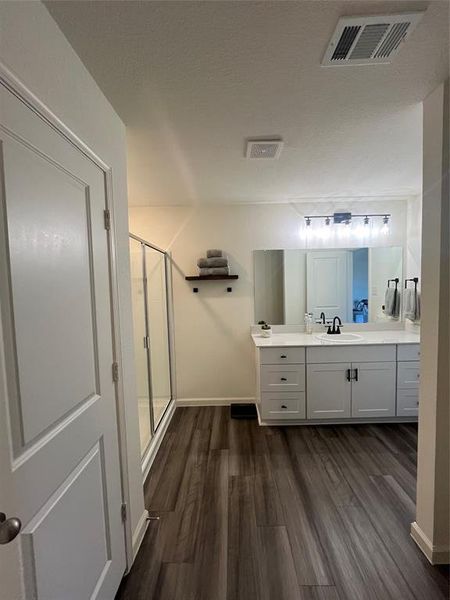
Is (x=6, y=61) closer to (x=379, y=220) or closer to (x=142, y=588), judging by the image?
(x=142, y=588)

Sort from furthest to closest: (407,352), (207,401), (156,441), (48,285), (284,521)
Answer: (207,401)
(407,352)
(156,441)
(284,521)
(48,285)

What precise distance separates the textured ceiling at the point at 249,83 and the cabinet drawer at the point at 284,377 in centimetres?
185

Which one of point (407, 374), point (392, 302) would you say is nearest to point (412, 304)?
point (392, 302)

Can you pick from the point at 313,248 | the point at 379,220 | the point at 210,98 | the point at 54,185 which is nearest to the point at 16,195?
the point at 54,185

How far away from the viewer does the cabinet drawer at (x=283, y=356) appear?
291 centimetres

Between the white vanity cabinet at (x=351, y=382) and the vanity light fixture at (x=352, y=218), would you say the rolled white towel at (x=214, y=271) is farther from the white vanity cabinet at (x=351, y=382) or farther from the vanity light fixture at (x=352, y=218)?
the white vanity cabinet at (x=351, y=382)

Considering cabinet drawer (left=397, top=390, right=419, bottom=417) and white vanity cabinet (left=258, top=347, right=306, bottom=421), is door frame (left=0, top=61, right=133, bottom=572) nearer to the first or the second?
white vanity cabinet (left=258, top=347, right=306, bottom=421)

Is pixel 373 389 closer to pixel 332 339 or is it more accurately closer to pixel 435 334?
pixel 332 339

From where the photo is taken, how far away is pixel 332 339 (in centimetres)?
312

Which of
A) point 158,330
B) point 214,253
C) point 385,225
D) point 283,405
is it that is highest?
point 385,225

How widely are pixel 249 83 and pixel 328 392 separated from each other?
2.68 meters

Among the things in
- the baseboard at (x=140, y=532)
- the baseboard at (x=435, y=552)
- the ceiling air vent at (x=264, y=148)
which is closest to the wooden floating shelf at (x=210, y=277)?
the ceiling air vent at (x=264, y=148)

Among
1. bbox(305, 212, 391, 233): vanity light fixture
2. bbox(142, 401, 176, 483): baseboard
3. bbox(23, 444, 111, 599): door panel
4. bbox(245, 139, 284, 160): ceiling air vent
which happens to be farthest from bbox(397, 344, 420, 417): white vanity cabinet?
bbox(23, 444, 111, 599): door panel

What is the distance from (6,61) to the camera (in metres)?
0.79
